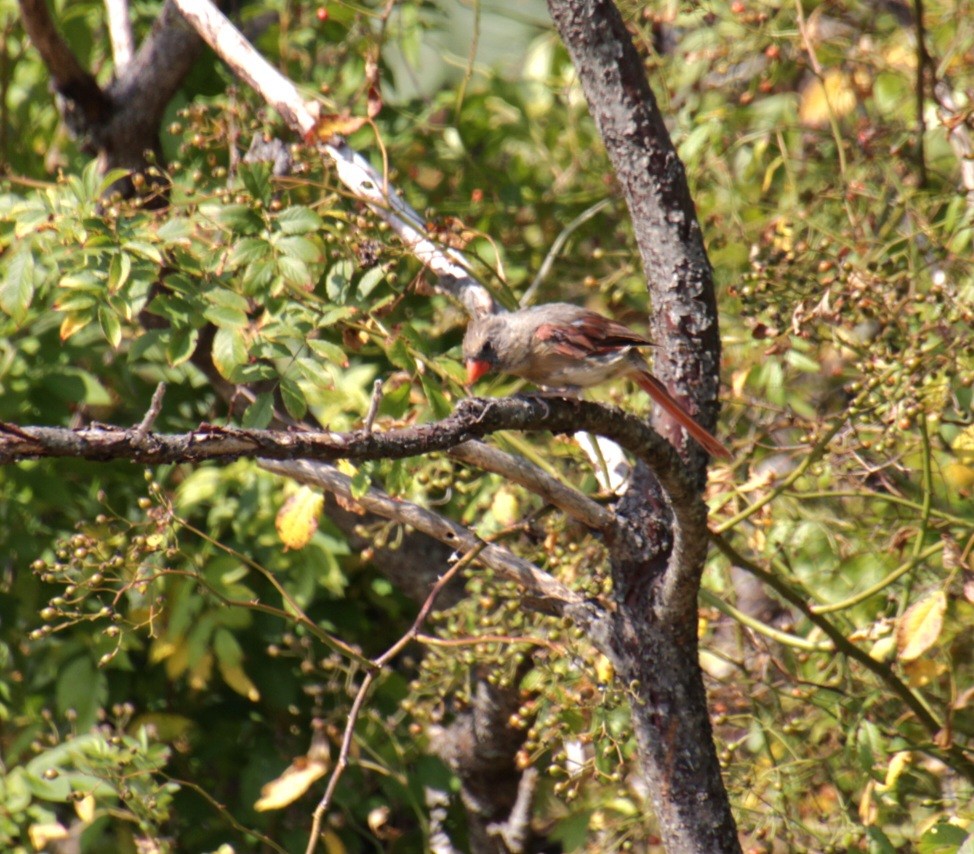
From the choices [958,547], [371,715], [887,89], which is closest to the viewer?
[958,547]

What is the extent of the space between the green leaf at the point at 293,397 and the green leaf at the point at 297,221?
0.43 m

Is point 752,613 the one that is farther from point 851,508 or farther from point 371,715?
point 371,715

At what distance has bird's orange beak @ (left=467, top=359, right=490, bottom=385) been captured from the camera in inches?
126

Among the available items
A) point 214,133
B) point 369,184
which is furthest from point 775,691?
point 214,133

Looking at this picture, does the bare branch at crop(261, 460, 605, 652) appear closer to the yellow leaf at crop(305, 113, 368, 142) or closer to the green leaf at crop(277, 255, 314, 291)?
the green leaf at crop(277, 255, 314, 291)

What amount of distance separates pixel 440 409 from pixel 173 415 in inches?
72.8

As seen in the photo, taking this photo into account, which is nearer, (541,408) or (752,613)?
(541,408)

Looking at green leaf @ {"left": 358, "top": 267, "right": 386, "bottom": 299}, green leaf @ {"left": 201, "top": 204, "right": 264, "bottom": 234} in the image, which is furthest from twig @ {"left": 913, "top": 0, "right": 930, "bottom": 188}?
green leaf @ {"left": 201, "top": 204, "right": 264, "bottom": 234}

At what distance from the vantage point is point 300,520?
338 centimetres

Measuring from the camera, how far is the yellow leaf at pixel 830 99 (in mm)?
5223

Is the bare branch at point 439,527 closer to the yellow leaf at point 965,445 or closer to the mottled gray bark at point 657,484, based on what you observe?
the mottled gray bark at point 657,484

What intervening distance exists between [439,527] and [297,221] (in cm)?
87

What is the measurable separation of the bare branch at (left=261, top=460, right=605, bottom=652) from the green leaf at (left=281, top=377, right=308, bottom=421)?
1.21ft

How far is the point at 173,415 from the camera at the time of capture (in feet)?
15.0
